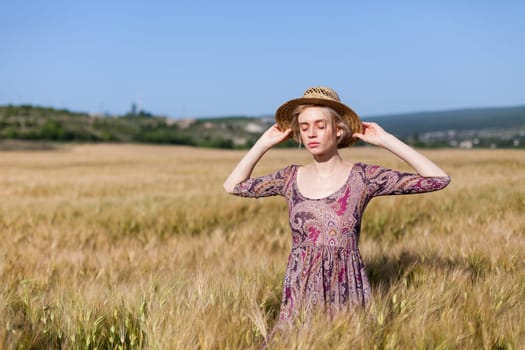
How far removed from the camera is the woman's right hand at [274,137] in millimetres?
2479

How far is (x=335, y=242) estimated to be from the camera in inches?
90.9

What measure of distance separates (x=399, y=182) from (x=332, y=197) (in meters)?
0.28

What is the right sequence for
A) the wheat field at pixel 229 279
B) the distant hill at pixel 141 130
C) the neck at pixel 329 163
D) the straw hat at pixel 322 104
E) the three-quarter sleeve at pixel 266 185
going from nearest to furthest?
the wheat field at pixel 229 279 → the straw hat at pixel 322 104 → the neck at pixel 329 163 → the three-quarter sleeve at pixel 266 185 → the distant hill at pixel 141 130

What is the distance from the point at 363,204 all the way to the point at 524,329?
76 cm

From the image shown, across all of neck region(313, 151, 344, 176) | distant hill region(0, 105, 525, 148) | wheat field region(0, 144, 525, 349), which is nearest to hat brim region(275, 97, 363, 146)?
Result: neck region(313, 151, 344, 176)

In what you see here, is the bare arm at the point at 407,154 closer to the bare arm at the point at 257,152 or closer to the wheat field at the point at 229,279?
the bare arm at the point at 257,152

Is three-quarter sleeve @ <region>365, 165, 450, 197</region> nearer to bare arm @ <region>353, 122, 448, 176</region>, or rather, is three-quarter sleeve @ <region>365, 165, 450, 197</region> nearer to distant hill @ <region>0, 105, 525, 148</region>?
bare arm @ <region>353, 122, 448, 176</region>

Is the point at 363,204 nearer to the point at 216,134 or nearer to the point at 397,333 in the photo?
the point at 397,333

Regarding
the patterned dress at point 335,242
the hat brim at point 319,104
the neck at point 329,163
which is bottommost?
the patterned dress at point 335,242

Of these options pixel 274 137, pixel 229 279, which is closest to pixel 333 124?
pixel 274 137

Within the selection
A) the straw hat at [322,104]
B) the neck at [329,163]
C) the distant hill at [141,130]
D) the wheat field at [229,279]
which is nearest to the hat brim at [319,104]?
the straw hat at [322,104]

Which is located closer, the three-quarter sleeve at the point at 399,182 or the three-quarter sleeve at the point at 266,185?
the three-quarter sleeve at the point at 399,182

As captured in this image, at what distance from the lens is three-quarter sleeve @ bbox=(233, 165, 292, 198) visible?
8.23 ft

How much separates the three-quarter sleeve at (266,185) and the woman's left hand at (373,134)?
36 cm
